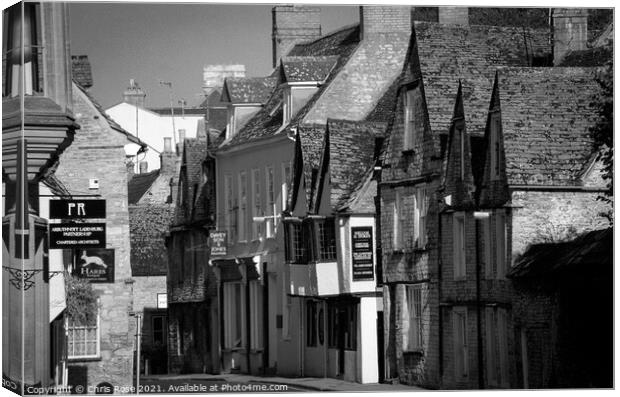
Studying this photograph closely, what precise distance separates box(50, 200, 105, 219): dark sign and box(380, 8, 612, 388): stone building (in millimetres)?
6106

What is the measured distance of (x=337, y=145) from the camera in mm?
38625

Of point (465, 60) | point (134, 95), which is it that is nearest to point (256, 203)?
point (134, 95)

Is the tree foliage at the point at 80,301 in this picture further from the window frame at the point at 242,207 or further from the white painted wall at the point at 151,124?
the window frame at the point at 242,207

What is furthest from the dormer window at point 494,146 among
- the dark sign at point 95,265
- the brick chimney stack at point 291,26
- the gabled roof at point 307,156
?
the dark sign at point 95,265

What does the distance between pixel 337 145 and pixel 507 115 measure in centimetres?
463

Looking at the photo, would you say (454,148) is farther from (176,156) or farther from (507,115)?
(176,156)

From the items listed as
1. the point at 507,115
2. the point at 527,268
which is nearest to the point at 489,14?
the point at 507,115

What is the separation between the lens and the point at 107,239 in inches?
1309

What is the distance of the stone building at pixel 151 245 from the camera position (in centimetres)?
3472

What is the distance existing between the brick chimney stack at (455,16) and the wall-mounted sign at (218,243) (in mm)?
5092

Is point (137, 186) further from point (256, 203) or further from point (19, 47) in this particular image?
point (19, 47)

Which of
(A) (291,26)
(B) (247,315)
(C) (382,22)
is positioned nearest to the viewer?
(A) (291,26)

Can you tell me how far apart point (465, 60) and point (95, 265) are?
723cm

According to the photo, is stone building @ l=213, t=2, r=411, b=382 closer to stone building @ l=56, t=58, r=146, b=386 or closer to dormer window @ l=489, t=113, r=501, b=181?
stone building @ l=56, t=58, r=146, b=386
